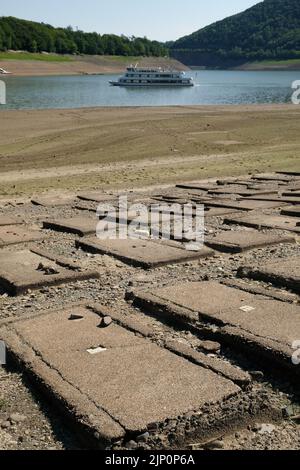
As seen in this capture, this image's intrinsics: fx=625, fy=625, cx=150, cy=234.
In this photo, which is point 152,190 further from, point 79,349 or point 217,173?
Answer: point 79,349

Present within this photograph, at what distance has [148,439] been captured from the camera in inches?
101

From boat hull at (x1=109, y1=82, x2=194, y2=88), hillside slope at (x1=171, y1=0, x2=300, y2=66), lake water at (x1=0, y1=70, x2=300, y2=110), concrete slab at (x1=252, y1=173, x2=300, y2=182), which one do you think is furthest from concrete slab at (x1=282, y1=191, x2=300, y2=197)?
hillside slope at (x1=171, y1=0, x2=300, y2=66)

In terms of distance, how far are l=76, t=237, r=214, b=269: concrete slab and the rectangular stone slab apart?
1.32 meters

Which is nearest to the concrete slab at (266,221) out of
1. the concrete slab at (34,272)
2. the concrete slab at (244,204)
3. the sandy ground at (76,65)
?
the concrete slab at (244,204)

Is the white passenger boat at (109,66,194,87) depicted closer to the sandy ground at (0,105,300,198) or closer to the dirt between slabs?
the sandy ground at (0,105,300,198)

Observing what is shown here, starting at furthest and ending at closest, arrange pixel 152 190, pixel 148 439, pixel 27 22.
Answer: pixel 27 22 → pixel 152 190 → pixel 148 439

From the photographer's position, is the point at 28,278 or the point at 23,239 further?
the point at 23,239

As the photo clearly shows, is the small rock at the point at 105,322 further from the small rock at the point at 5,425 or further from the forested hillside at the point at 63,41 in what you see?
the forested hillside at the point at 63,41

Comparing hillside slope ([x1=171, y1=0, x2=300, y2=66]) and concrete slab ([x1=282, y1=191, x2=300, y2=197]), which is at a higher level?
hillside slope ([x1=171, y1=0, x2=300, y2=66])

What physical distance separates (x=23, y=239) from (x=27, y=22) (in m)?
126

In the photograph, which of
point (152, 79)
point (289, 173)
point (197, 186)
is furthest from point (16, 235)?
point (152, 79)

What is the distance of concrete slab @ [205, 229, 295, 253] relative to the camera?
5531 mm

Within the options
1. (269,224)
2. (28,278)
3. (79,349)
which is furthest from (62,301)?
(269,224)

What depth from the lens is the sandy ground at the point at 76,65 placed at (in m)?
89.4
